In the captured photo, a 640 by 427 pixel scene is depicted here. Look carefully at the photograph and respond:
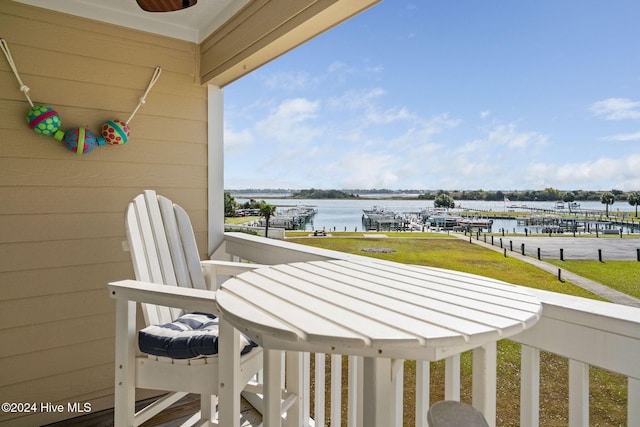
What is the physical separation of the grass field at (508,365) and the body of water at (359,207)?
120 millimetres

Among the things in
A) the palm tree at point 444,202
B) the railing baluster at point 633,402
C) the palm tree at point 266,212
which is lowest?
the railing baluster at point 633,402

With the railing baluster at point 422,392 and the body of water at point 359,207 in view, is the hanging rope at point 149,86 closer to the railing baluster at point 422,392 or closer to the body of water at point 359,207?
the body of water at point 359,207

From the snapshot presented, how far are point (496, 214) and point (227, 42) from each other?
1959 mm

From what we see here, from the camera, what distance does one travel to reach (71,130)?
2322 millimetres

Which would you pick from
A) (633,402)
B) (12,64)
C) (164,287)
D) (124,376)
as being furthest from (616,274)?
(12,64)

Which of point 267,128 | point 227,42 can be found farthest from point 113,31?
point 267,128

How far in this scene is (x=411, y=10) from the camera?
177cm

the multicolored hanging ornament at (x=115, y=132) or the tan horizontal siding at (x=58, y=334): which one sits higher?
the multicolored hanging ornament at (x=115, y=132)

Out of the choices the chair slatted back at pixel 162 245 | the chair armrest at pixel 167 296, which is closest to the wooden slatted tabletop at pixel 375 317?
the chair armrest at pixel 167 296

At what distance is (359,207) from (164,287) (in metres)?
1.02

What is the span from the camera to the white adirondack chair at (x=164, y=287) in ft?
4.91

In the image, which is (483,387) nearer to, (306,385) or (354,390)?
(354,390)

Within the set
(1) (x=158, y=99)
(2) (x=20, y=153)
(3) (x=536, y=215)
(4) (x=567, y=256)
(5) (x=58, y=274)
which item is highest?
(1) (x=158, y=99)

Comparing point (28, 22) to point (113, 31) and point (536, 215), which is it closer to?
point (113, 31)
